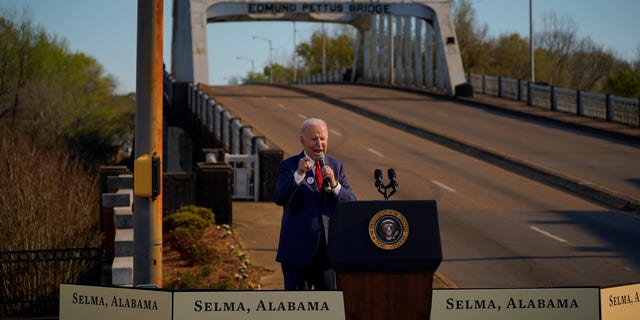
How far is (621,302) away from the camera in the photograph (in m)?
6.12

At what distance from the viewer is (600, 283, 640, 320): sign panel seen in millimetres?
5992

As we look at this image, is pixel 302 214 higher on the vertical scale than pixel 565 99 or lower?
lower

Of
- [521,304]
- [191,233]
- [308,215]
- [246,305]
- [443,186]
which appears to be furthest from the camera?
[443,186]

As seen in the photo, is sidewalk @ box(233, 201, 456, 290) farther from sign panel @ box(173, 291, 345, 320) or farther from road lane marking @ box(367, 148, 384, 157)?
road lane marking @ box(367, 148, 384, 157)

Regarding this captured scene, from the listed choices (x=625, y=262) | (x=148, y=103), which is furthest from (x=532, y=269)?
(x=148, y=103)

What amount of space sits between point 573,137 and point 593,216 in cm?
1370

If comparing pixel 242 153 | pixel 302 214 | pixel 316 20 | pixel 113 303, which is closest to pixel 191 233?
pixel 302 214

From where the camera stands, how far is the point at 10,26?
6153 cm

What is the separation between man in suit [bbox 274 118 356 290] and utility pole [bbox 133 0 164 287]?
2.09 meters

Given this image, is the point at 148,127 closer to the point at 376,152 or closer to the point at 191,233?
the point at 191,233

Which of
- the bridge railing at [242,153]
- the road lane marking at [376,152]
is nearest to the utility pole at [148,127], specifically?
the bridge railing at [242,153]

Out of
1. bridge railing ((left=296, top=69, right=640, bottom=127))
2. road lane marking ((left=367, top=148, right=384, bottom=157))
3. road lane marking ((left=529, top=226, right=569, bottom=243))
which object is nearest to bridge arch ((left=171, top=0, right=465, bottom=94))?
bridge railing ((left=296, top=69, right=640, bottom=127))

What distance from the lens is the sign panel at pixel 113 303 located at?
579cm

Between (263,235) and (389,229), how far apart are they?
1055 centimetres
